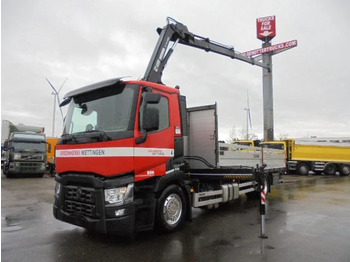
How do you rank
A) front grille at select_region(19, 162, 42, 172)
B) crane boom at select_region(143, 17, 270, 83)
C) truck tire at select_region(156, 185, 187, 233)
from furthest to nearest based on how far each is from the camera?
1. front grille at select_region(19, 162, 42, 172)
2. crane boom at select_region(143, 17, 270, 83)
3. truck tire at select_region(156, 185, 187, 233)

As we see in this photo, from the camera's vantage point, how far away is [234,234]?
226 inches

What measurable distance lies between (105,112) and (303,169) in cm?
1971

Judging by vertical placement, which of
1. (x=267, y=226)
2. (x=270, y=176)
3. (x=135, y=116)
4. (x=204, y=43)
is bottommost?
(x=267, y=226)

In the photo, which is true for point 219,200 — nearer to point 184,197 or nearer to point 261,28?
point 184,197

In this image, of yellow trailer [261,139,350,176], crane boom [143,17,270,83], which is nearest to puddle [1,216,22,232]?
crane boom [143,17,270,83]

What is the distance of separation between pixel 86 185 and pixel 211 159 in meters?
3.06

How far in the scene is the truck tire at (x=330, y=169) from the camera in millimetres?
21672

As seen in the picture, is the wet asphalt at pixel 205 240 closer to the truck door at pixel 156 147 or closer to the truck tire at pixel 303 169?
the truck door at pixel 156 147

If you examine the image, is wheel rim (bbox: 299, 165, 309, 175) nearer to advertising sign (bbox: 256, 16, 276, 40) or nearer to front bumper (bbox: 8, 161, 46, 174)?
advertising sign (bbox: 256, 16, 276, 40)

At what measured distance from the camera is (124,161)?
474 centimetres

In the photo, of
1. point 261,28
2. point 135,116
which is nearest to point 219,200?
point 135,116

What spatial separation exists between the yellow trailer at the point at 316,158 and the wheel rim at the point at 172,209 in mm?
16982

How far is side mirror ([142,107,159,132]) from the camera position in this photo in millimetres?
4926

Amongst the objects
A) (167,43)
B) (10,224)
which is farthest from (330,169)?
(10,224)
